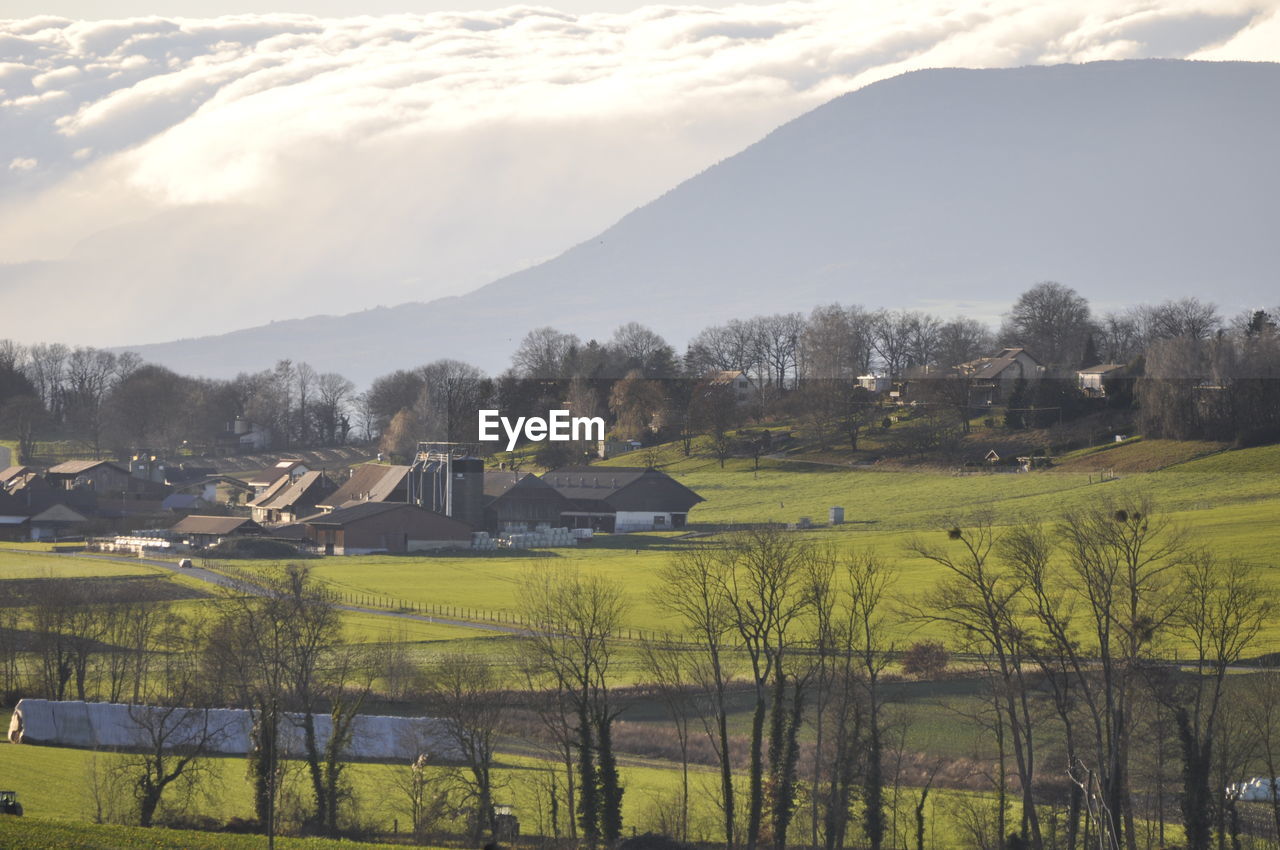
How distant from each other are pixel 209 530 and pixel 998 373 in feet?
221

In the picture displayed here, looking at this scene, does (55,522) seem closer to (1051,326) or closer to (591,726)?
(591,726)

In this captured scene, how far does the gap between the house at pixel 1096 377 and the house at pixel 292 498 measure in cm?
6492

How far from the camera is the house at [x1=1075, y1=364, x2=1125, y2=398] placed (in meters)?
111

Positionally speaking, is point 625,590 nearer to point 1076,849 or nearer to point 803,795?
point 803,795

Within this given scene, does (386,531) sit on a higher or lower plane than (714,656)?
higher

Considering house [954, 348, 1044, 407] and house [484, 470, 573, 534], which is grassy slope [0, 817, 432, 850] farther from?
house [954, 348, 1044, 407]

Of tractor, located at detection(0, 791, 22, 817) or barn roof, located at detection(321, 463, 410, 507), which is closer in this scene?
tractor, located at detection(0, 791, 22, 817)

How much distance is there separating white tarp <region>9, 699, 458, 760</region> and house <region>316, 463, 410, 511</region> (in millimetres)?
68611

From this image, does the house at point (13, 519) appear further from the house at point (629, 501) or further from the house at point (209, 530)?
the house at point (629, 501)

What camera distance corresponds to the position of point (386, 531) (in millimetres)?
98625

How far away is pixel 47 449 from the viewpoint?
151625 mm

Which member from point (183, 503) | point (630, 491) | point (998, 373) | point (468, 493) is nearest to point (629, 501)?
point (630, 491)

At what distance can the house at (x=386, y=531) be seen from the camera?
97.7 metres

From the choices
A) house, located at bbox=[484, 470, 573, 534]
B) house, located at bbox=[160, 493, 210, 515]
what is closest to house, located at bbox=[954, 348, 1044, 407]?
house, located at bbox=[484, 470, 573, 534]
